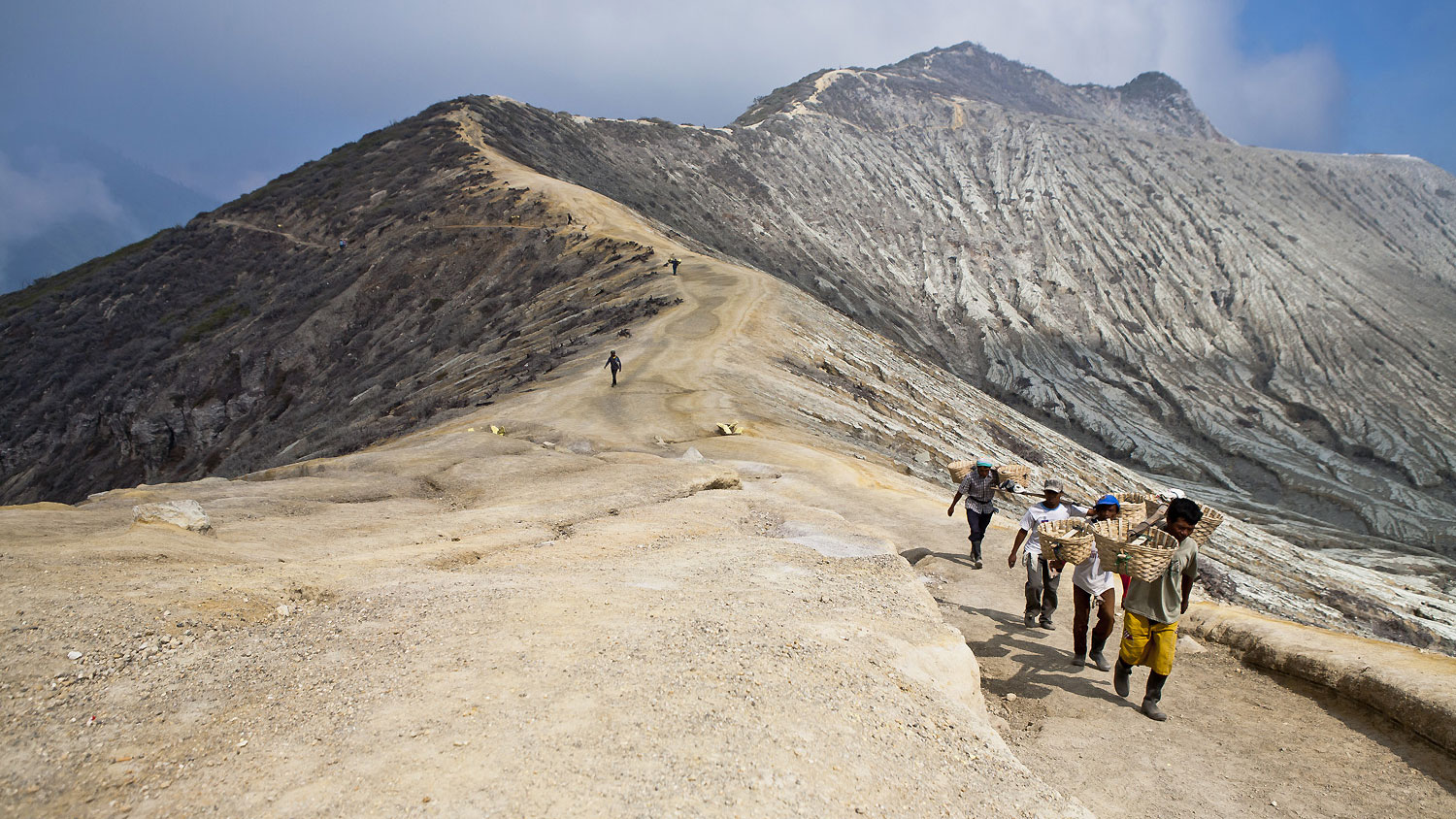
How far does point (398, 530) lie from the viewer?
416 inches

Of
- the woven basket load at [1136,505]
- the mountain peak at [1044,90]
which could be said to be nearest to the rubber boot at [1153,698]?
the woven basket load at [1136,505]

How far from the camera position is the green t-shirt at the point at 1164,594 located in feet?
22.8

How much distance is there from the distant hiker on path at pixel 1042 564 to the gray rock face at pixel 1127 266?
1575 inches

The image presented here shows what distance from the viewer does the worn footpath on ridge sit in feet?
14.4

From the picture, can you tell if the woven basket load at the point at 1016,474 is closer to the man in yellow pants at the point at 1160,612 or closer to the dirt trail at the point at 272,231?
the man in yellow pants at the point at 1160,612

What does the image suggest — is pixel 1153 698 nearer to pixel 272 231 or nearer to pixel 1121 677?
pixel 1121 677

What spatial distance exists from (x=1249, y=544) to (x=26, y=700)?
3503cm

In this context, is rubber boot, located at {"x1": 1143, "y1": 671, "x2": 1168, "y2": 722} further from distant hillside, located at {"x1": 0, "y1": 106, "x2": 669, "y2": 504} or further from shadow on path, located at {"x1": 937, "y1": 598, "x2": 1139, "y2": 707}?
distant hillside, located at {"x1": 0, "y1": 106, "x2": 669, "y2": 504}

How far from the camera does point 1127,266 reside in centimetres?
7594

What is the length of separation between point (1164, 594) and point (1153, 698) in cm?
106

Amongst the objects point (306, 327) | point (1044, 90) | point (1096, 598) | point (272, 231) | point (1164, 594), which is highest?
point (1044, 90)

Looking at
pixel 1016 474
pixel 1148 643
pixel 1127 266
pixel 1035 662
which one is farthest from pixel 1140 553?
pixel 1127 266

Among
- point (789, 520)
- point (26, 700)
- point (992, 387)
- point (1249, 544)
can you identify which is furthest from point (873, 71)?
point (26, 700)

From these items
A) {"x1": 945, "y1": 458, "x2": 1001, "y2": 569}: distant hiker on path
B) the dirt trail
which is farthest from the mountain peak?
{"x1": 945, "y1": 458, "x2": 1001, "y2": 569}: distant hiker on path
